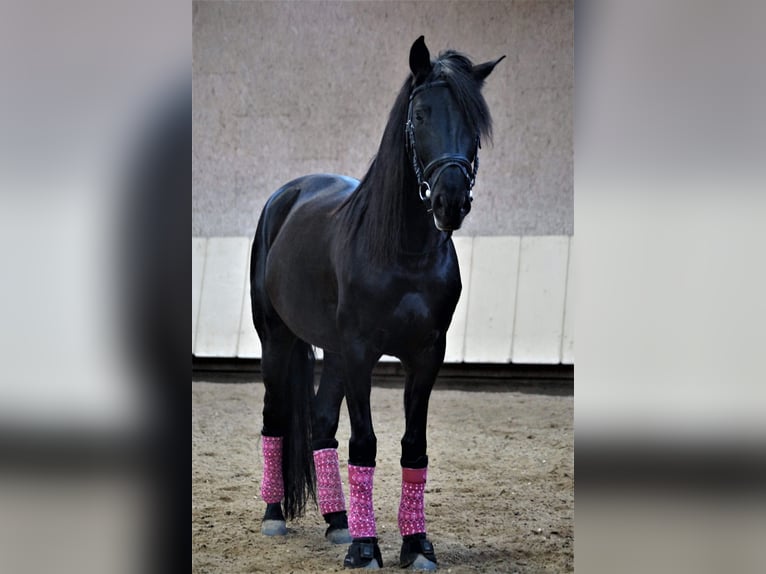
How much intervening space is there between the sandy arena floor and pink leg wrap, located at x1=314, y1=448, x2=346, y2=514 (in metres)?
0.07

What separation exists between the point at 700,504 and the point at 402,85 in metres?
1.57

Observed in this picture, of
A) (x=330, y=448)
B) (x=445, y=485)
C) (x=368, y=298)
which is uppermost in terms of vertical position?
(x=368, y=298)

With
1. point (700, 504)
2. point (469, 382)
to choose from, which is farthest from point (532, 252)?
point (700, 504)

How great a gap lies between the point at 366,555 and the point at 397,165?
3.74 feet

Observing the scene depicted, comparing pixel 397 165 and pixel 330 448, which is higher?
pixel 397 165

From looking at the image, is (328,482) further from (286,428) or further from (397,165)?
(397,165)

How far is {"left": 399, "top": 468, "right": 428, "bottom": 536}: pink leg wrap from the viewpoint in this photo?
2.83 m

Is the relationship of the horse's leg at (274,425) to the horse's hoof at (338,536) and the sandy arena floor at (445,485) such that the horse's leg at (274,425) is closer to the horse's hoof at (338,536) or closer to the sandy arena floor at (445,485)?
the sandy arena floor at (445,485)

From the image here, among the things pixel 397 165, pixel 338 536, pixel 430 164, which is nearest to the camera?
pixel 430 164

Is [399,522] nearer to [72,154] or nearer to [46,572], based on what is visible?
[46,572]

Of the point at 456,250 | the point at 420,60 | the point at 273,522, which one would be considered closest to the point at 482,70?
the point at 420,60

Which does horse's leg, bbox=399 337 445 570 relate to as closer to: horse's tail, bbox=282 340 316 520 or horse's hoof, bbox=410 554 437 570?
horse's hoof, bbox=410 554 437 570

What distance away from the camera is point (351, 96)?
325 cm

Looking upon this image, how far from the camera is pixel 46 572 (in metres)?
2.98
